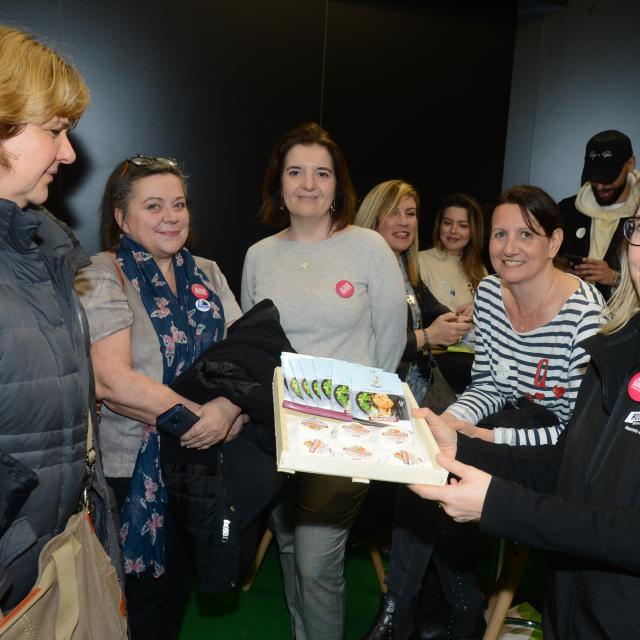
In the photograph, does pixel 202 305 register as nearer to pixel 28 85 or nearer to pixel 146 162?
pixel 146 162

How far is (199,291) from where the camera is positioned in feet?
8.63

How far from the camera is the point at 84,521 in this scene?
5.31ft

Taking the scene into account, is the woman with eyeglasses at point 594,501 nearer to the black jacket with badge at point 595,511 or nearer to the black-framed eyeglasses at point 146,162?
the black jacket with badge at point 595,511

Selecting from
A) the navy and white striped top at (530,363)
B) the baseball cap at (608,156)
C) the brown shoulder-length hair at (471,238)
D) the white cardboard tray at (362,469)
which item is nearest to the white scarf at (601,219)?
the baseball cap at (608,156)

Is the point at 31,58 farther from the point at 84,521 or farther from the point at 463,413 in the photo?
the point at 463,413

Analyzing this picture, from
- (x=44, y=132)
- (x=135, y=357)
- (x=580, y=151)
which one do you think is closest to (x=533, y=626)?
(x=135, y=357)

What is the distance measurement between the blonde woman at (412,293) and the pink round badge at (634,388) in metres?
1.89

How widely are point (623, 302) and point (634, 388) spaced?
0.27 meters

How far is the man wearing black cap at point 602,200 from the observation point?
4.02m

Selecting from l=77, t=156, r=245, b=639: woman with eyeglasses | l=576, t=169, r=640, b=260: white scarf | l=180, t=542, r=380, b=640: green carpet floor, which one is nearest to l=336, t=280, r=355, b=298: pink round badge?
l=77, t=156, r=245, b=639: woman with eyeglasses

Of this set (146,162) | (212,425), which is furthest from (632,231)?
(146,162)

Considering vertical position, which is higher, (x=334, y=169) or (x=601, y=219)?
(x=334, y=169)

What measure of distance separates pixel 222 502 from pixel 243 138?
2455 mm

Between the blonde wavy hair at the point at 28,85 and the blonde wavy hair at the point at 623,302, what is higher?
the blonde wavy hair at the point at 28,85
